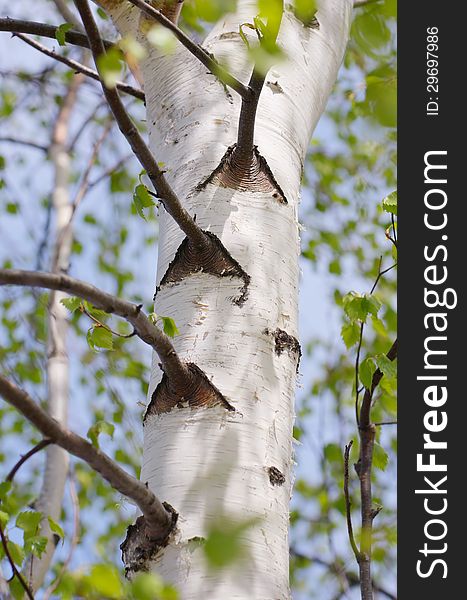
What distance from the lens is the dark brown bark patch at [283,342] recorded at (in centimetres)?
117

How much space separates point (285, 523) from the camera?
42.4 inches

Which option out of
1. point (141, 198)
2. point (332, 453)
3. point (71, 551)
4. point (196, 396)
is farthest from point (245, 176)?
point (332, 453)

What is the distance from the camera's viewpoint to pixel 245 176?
1.30 meters

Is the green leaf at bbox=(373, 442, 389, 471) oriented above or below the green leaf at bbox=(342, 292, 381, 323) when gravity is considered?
below

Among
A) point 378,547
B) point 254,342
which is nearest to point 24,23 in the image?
point 254,342

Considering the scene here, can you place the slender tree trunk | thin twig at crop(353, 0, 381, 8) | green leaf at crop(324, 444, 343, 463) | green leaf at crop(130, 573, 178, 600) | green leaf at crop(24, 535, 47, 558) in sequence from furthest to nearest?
green leaf at crop(324, 444, 343, 463), the slender tree trunk, thin twig at crop(353, 0, 381, 8), green leaf at crop(24, 535, 47, 558), green leaf at crop(130, 573, 178, 600)

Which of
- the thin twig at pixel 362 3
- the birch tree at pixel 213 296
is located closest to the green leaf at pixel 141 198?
the birch tree at pixel 213 296

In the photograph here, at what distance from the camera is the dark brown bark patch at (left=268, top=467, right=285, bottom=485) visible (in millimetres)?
1064

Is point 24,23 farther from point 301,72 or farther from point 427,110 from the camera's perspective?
point 427,110

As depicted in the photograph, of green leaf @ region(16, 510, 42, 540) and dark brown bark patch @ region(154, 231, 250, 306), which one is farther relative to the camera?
green leaf @ region(16, 510, 42, 540)

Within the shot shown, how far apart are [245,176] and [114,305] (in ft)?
1.50

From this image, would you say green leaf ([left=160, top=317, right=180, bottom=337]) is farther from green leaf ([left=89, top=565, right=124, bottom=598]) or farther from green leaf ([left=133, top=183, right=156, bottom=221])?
green leaf ([left=89, top=565, right=124, bottom=598])

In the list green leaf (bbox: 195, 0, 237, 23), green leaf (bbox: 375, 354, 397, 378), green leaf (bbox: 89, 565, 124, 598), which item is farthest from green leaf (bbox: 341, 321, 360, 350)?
green leaf (bbox: 89, 565, 124, 598)

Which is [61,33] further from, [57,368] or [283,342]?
[57,368]
